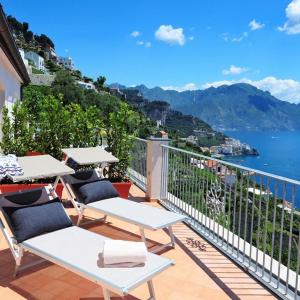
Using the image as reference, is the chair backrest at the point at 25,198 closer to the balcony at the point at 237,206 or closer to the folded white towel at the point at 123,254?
the folded white towel at the point at 123,254

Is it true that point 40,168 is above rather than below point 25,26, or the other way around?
below

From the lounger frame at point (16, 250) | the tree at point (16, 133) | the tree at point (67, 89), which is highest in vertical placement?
the tree at point (67, 89)

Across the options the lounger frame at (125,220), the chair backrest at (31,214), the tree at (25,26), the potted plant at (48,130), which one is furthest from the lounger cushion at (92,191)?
the tree at (25,26)

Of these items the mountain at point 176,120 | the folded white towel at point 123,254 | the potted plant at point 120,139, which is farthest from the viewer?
the mountain at point 176,120

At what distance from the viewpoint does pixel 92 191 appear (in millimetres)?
5070

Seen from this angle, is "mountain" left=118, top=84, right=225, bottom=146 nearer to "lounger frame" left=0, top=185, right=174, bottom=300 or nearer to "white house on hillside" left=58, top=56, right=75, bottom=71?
"white house on hillside" left=58, top=56, right=75, bottom=71

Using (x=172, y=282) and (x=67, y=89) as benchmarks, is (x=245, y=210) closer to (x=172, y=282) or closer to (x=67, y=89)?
(x=172, y=282)

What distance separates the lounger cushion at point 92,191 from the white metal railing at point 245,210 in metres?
1.30

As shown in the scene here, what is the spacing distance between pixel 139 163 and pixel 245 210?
452 centimetres

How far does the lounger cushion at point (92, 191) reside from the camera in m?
4.99

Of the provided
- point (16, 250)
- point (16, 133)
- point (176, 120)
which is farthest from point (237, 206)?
point (176, 120)

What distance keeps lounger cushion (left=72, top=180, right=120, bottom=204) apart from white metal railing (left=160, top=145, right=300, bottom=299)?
1.30 meters

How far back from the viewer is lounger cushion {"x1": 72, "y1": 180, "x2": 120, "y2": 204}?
196 inches

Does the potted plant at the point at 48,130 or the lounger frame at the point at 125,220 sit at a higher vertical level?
the potted plant at the point at 48,130
